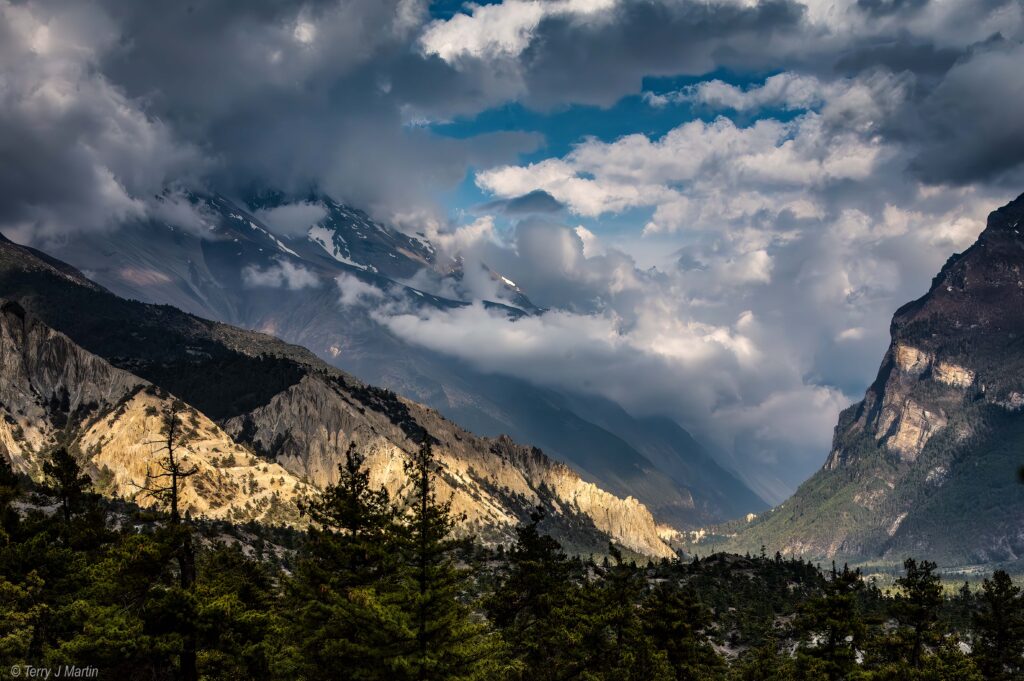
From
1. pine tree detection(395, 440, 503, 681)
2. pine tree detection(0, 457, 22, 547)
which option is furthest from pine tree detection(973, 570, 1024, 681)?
pine tree detection(0, 457, 22, 547)

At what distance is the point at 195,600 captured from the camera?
43031 millimetres

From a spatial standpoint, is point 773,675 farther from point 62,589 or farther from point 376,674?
point 62,589

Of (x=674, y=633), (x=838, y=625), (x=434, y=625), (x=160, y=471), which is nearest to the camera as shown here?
(x=434, y=625)

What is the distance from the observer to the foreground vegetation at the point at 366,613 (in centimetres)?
4281

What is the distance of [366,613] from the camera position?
134 ft

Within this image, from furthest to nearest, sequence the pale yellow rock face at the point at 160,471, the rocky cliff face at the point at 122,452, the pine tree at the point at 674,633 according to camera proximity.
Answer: the pale yellow rock face at the point at 160,471, the rocky cliff face at the point at 122,452, the pine tree at the point at 674,633

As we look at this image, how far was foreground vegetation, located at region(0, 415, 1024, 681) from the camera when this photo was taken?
140ft

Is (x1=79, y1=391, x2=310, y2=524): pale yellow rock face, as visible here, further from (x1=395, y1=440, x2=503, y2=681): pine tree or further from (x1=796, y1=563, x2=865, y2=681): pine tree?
(x1=395, y1=440, x2=503, y2=681): pine tree

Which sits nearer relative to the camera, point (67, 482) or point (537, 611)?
point (537, 611)

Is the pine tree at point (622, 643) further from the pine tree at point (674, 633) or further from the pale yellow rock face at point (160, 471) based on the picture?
the pale yellow rock face at point (160, 471)

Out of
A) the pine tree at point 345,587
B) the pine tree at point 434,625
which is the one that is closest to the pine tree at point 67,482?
the pine tree at point 345,587

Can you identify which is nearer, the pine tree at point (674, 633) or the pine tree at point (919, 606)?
the pine tree at point (674, 633)

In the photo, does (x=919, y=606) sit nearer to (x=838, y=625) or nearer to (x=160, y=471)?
(x=838, y=625)

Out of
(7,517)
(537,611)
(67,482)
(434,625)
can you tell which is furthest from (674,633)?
(7,517)
